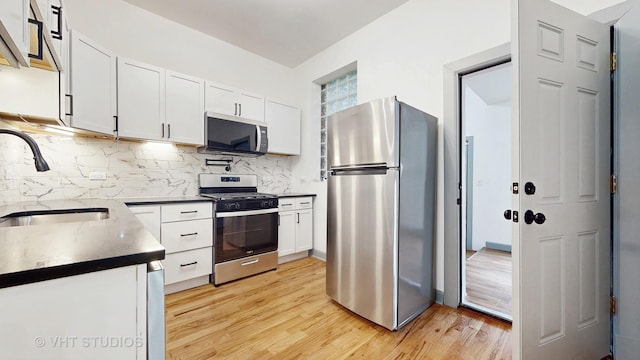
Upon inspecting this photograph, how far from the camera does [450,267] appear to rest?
215 centimetres

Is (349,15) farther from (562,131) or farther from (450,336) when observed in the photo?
(450,336)

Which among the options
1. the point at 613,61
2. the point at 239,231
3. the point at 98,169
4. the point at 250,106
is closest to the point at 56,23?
the point at 98,169

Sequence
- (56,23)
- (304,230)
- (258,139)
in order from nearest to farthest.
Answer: (56,23) → (258,139) → (304,230)

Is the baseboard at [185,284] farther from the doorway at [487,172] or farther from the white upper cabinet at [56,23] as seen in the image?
the doorway at [487,172]

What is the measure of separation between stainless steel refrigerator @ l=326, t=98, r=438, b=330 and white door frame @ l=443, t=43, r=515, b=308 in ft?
0.37

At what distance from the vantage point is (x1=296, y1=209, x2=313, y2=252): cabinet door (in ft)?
10.9

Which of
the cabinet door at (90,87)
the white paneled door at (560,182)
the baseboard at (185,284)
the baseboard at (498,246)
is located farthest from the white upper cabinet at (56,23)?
the baseboard at (498,246)

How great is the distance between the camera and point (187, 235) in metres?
2.42

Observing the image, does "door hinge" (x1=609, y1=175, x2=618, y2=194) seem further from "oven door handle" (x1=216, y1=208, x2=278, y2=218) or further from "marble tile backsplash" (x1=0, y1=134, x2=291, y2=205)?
"marble tile backsplash" (x1=0, y1=134, x2=291, y2=205)

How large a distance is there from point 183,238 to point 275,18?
8.18 ft

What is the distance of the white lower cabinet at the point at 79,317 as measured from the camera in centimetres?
53

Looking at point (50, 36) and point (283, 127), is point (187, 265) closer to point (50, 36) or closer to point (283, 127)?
point (50, 36)

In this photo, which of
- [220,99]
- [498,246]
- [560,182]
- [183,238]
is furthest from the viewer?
[498,246]

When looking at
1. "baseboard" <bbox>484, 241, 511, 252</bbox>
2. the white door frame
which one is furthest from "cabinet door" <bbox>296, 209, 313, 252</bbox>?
"baseboard" <bbox>484, 241, 511, 252</bbox>
